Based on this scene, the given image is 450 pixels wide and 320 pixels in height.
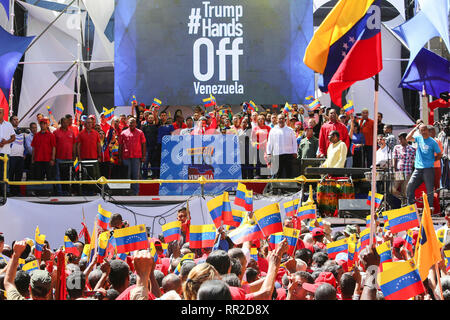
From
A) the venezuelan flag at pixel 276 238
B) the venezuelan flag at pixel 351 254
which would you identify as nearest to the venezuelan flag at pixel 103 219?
the venezuelan flag at pixel 276 238

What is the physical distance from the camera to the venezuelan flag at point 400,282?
4.81 metres

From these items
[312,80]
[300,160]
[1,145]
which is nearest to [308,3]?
[312,80]

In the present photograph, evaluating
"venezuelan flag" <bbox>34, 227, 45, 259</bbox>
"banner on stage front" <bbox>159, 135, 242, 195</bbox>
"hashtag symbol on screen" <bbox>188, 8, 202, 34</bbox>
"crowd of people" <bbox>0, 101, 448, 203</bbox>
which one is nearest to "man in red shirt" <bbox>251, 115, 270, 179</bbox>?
"crowd of people" <bbox>0, 101, 448, 203</bbox>

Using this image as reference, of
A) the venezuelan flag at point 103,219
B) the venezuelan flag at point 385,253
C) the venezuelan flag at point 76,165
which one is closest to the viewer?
the venezuelan flag at point 385,253

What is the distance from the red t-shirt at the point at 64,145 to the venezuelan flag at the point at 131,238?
8151 mm

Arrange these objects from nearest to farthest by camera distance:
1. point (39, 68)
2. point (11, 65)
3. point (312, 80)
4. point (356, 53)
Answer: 1. point (356, 53)
2. point (11, 65)
3. point (312, 80)
4. point (39, 68)

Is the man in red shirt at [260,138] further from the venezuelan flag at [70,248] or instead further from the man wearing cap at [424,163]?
the venezuelan flag at [70,248]

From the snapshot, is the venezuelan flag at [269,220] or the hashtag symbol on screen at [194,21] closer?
the venezuelan flag at [269,220]

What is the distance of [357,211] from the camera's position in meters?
12.4

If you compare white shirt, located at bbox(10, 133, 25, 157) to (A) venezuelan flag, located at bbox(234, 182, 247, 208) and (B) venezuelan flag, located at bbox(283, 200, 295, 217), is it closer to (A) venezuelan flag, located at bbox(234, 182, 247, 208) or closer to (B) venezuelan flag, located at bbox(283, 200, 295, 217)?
(B) venezuelan flag, located at bbox(283, 200, 295, 217)

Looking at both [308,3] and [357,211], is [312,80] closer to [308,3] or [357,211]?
[308,3]

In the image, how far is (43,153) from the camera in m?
15.1
